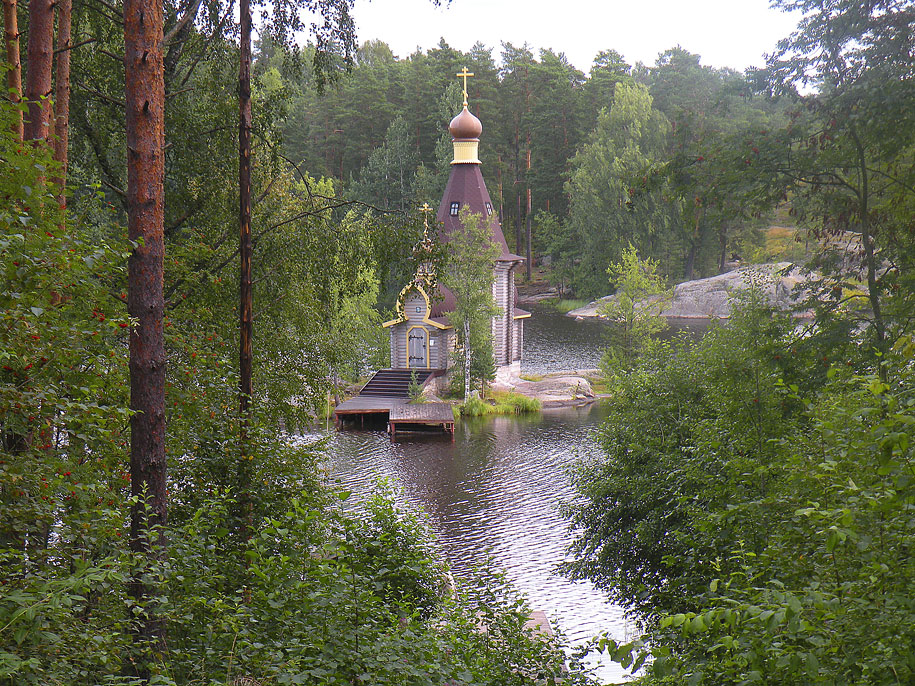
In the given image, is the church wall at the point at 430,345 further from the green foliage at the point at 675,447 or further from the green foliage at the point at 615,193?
the green foliage at the point at 615,193

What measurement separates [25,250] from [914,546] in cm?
531

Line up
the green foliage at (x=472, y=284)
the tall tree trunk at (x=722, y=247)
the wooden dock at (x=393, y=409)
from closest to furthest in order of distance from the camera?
the wooden dock at (x=393, y=409)
the green foliage at (x=472, y=284)
the tall tree trunk at (x=722, y=247)

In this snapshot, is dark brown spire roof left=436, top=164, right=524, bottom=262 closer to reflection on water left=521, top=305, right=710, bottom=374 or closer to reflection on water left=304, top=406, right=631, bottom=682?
reflection on water left=521, top=305, right=710, bottom=374

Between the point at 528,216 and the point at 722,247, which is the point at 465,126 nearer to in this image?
the point at 528,216

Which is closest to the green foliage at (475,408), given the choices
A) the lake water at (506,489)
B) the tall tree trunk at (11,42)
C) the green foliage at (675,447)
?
the lake water at (506,489)

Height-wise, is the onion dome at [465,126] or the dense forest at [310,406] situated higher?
the onion dome at [465,126]

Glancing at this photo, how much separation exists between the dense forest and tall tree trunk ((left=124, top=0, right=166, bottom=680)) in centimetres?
2

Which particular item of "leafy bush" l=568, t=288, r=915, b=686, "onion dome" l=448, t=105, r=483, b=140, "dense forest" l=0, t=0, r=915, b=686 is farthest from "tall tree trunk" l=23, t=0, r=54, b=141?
"onion dome" l=448, t=105, r=483, b=140

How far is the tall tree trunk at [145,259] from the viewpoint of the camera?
5.90 m

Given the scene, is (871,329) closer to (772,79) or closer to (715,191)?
(715,191)

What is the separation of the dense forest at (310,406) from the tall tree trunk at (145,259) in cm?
2

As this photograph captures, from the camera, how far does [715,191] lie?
38.4 ft

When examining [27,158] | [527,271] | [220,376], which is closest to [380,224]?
[220,376]

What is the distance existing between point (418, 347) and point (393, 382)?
1820 mm
